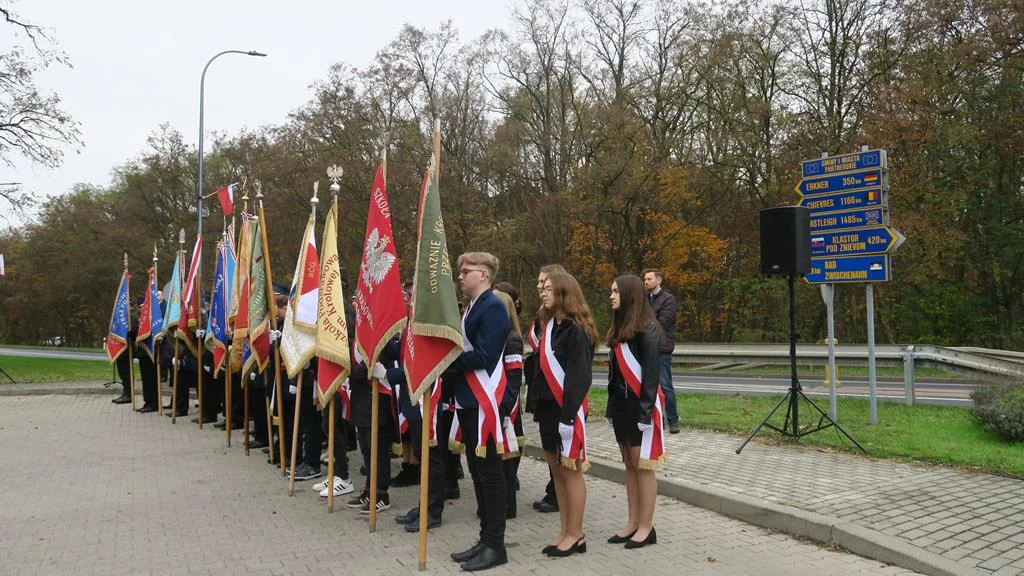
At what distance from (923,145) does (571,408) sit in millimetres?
21165

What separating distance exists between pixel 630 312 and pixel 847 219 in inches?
224

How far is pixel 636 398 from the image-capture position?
538 centimetres

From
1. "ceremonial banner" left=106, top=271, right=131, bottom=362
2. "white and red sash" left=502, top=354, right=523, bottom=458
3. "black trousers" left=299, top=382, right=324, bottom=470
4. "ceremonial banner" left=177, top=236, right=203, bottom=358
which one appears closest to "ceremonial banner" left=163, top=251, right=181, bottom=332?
"ceremonial banner" left=177, top=236, right=203, bottom=358

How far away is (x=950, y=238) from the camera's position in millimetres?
21281

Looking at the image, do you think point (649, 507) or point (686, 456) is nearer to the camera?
point (649, 507)

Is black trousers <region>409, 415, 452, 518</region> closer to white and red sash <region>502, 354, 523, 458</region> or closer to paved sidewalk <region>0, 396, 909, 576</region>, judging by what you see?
paved sidewalk <region>0, 396, 909, 576</region>

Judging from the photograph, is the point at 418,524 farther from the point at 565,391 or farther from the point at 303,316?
the point at 303,316

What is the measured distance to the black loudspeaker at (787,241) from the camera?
839 centimetres

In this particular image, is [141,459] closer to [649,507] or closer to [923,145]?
[649,507]

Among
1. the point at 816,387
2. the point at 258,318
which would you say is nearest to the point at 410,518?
the point at 258,318

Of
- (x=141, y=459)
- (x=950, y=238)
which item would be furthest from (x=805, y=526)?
(x=950, y=238)

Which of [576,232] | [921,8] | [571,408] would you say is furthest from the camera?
[576,232]

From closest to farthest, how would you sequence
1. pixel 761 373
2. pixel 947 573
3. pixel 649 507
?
pixel 947 573 → pixel 649 507 → pixel 761 373

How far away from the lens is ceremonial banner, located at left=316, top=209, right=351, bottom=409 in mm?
6801
